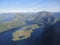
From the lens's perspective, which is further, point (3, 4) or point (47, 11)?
point (47, 11)

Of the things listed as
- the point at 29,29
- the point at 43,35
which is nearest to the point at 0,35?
the point at 29,29

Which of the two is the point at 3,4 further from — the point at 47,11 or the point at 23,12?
the point at 47,11

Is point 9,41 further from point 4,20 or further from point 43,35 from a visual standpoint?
point 43,35

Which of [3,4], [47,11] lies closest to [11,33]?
[3,4]

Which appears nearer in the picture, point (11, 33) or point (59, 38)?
point (11, 33)

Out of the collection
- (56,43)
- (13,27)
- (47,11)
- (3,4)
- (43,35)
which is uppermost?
(3,4)

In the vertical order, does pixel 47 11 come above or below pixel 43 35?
above

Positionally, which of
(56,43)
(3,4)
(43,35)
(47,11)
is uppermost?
(3,4)

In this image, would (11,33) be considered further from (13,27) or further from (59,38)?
(59,38)

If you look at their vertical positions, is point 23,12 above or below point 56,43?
above
